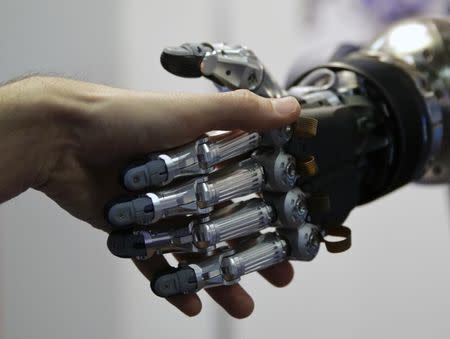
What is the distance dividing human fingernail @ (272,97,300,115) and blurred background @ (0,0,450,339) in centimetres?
63

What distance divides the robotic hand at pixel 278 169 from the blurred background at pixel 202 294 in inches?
18.7

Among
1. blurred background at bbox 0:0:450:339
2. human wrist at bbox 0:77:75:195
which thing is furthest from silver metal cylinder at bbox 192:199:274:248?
blurred background at bbox 0:0:450:339

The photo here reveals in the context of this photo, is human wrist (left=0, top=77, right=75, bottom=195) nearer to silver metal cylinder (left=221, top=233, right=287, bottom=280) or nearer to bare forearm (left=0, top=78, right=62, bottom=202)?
bare forearm (left=0, top=78, right=62, bottom=202)

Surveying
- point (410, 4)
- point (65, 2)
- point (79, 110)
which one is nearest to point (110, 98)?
point (79, 110)

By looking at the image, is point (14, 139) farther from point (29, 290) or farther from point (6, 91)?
point (29, 290)

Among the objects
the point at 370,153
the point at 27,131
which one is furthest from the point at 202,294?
the point at 27,131

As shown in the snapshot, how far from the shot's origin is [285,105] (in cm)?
58

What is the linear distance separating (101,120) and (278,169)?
15 centimetres

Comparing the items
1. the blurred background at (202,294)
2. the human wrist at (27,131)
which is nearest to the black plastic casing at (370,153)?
the human wrist at (27,131)

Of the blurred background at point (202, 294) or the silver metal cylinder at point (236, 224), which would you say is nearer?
the silver metal cylinder at point (236, 224)

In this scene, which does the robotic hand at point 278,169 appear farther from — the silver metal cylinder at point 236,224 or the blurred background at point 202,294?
the blurred background at point 202,294

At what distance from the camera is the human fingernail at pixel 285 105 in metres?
0.58

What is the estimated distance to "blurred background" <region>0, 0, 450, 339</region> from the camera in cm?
117

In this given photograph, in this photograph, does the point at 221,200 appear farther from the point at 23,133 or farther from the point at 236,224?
the point at 23,133
